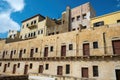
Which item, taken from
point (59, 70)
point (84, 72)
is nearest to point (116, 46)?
point (84, 72)

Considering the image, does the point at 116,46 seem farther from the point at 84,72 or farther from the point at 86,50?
the point at 84,72

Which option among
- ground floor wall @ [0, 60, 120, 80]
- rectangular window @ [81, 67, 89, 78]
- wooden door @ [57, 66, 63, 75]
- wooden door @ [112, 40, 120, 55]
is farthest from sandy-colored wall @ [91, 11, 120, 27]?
wooden door @ [57, 66, 63, 75]

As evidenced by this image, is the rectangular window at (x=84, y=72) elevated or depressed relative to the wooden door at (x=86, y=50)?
depressed

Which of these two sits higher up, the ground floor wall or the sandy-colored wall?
the sandy-colored wall

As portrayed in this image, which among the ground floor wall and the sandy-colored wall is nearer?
the ground floor wall

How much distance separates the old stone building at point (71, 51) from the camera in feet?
56.9

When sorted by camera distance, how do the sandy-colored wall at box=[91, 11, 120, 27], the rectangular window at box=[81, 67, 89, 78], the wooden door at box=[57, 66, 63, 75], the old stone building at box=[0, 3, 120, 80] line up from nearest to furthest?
the old stone building at box=[0, 3, 120, 80] < the rectangular window at box=[81, 67, 89, 78] < the sandy-colored wall at box=[91, 11, 120, 27] < the wooden door at box=[57, 66, 63, 75]

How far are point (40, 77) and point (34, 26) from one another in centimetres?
1946

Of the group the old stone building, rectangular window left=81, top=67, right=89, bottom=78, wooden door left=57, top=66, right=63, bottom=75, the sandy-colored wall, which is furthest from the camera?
wooden door left=57, top=66, right=63, bottom=75

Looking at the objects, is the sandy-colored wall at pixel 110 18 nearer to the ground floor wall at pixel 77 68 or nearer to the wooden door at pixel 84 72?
the ground floor wall at pixel 77 68

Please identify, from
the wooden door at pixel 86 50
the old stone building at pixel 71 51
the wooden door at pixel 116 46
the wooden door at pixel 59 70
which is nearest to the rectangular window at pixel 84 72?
the old stone building at pixel 71 51

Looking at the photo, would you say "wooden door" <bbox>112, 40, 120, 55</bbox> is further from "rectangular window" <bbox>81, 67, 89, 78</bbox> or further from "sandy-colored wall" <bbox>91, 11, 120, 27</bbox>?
"sandy-colored wall" <bbox>91, 11, 120, 27</bbox>

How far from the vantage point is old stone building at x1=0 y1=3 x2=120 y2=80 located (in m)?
17.3

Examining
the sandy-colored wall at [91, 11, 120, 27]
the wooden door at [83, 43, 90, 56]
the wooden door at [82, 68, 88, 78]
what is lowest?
the wooden door at [82, 68, 88, 78]
